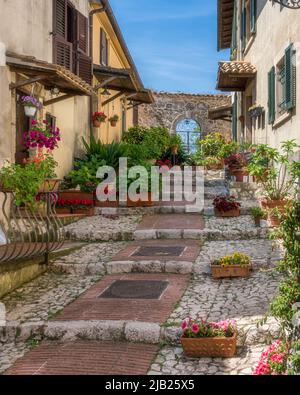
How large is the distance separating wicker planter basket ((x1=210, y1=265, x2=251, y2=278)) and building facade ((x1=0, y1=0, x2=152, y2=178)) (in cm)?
433

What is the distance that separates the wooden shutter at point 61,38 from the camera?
10797mm

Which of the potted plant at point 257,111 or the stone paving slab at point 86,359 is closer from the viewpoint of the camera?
the stone paving slab at point 86,359

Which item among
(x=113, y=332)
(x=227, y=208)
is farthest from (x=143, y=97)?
(x=113, y=332)

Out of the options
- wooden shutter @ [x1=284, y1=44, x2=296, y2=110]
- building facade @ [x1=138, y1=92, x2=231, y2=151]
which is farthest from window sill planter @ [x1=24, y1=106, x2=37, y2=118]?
building facade @ [x1=138, y1=92, x2=231, y2=151]

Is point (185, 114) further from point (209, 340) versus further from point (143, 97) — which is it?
point (209, 340)

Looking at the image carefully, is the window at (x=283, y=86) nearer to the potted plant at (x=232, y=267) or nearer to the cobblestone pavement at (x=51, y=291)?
the potted plant at (x=232, y=267)

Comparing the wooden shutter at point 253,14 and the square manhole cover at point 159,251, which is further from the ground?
the wooden shutter at point 253,14

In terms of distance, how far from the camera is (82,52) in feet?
40.9

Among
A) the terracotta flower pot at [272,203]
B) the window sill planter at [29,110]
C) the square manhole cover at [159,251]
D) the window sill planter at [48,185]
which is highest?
the window sill planter at [29,110]

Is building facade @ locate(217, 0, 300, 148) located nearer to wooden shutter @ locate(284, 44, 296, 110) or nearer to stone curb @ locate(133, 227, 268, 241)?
wooden shutter @ locate(284, 44, 296, 110)

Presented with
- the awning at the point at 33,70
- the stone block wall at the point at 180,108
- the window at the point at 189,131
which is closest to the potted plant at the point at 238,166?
the awning at the point at 33,70

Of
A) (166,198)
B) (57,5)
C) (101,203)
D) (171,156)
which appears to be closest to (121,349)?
(101,203)

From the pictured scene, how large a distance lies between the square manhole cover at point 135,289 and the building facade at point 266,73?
13.3 feet

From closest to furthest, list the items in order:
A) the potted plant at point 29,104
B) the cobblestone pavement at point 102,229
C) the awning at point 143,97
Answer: the cobblestone pavement at point 102,229
the potted plant at point 29,104
the awning at point 143,97
